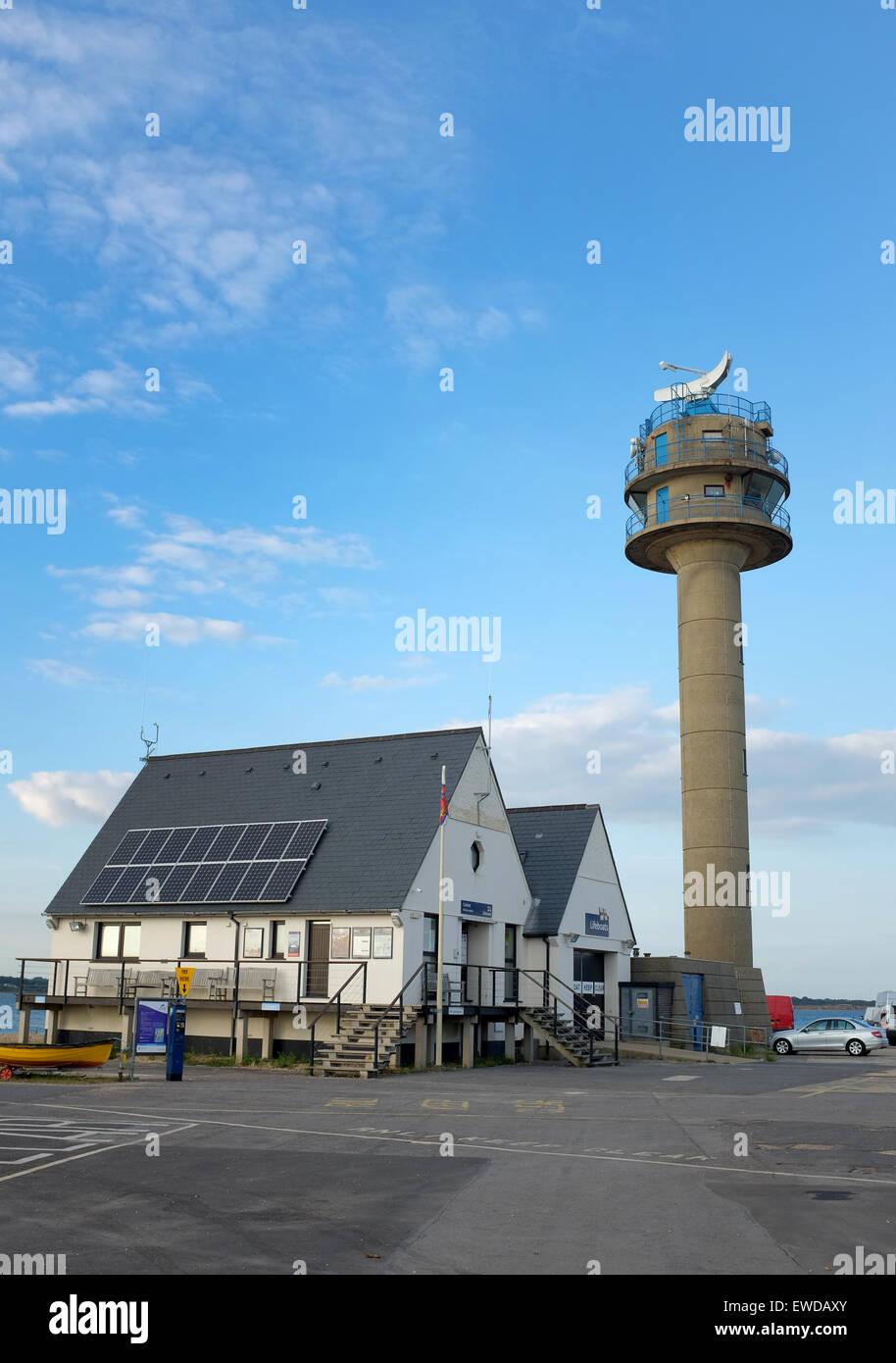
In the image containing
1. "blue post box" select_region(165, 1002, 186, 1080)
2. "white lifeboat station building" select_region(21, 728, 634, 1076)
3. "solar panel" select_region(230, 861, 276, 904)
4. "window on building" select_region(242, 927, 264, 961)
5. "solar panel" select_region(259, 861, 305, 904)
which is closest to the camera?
"blue post box" select_region(165, 1002, 186, 1080)

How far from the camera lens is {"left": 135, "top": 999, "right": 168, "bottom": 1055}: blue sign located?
27286 mm

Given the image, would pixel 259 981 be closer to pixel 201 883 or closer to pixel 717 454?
pixel 201 883

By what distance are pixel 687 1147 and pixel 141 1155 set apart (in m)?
7.02

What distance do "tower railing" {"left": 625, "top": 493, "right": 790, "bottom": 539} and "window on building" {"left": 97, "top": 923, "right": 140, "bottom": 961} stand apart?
90.8 ft

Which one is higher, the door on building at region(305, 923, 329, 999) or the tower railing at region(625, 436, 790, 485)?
the tower railing at region(625, 436, 790, 485)

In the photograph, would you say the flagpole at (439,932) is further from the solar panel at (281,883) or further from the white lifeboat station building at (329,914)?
the solar panel at (281,883)

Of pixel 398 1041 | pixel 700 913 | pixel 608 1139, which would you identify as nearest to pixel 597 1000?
pixel 700 913

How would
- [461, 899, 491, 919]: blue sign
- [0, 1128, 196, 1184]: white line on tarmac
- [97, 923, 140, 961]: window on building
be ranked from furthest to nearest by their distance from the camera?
1. [97, 923, 140, 961]: window on building
2. [461, 899, 491, 919]: blue sign
3. [0, 1128, 196, 1184]: white line on tarmac

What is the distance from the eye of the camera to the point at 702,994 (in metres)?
47.3

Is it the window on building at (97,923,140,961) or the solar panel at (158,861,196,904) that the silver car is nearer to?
the solar panel at (158,861,196,904)

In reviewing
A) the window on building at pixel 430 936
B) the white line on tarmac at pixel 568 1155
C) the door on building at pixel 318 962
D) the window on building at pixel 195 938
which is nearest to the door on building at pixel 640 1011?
the window on building at pixel 430 936

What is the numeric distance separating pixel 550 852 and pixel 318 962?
42.9 ft

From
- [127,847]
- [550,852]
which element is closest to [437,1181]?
[127,847]

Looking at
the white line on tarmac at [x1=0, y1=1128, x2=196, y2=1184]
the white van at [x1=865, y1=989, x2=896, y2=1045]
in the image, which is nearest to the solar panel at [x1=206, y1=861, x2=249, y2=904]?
the white line on tarmac at [x1=0, y1=1128, x2=196, y2=1184]
